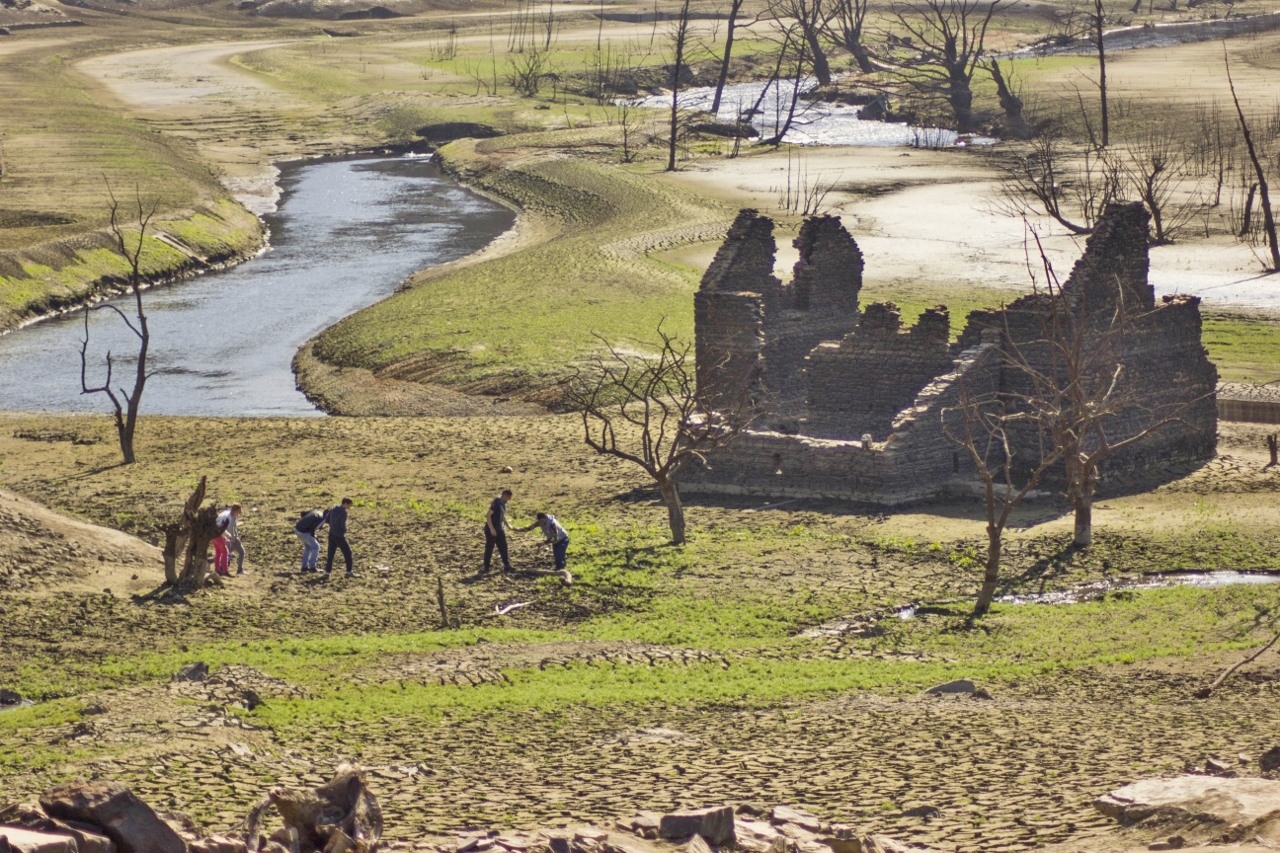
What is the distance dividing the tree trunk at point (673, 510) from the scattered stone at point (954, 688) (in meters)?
9.77

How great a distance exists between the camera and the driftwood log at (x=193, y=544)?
2612 centimetres

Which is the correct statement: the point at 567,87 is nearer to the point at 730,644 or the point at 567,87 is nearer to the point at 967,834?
the point at 730,644

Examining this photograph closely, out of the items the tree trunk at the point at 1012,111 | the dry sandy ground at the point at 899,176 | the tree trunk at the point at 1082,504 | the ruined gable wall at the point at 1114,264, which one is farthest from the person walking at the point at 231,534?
the tree trunk at the point at 1012,111

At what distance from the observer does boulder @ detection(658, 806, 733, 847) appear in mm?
13570

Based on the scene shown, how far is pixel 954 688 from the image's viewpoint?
68.3 feet

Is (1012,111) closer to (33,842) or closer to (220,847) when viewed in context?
(220,847)

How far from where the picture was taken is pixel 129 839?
12734mm

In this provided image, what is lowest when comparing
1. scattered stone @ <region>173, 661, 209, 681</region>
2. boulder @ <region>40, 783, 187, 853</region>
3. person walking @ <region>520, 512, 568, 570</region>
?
person walking @ <region>520, 512, 568, 570</region>

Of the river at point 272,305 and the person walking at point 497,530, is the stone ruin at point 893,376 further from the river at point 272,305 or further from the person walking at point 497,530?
the river at point 272,305

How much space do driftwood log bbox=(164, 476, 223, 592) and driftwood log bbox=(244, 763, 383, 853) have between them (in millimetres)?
12322

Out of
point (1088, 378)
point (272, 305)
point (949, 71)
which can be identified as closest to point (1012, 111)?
point (949, 71)

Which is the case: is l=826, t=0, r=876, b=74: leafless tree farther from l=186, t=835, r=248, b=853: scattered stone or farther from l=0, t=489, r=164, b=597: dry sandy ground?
l=186, t=835, r=248, b=853: scattered stone

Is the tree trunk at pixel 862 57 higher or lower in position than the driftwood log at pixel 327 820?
higher

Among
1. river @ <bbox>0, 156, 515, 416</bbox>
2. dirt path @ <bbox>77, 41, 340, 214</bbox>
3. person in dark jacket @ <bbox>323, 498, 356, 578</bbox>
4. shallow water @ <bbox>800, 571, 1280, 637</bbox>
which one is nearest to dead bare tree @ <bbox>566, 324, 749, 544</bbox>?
person in dark jacket @ <bbox>323, 498, 356, 578</bbox>
